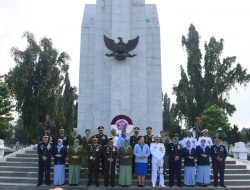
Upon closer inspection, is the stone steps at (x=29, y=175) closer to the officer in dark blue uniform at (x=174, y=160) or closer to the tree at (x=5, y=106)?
the officer in dark blue uniform at (x=174, y=160)

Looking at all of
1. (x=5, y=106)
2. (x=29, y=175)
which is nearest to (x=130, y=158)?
(x=29, y=175)

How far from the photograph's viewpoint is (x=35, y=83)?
92.7 ft

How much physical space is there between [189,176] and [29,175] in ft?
18.5

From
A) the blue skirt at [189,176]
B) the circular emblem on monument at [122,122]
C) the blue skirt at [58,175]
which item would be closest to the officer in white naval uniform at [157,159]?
the blue skirt at [189,176]

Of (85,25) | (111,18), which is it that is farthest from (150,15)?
(85,25)

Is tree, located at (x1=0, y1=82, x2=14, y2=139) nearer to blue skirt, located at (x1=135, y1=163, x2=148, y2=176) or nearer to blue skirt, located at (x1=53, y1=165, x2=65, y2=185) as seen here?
blue skirt, located at (x1=53, y1=165, x2=65, y2=185)

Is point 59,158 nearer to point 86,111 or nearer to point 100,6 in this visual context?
point 86,111

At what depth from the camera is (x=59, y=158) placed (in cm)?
1072

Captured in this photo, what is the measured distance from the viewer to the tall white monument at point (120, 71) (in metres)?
15.7

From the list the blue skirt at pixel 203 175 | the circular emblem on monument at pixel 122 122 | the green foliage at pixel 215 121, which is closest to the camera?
the blue skirt at pixel 203 175

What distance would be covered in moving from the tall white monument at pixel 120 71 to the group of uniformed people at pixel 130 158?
4.36 metres

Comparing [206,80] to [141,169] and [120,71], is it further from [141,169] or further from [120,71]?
[141,169]

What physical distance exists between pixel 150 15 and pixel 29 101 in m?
15.3

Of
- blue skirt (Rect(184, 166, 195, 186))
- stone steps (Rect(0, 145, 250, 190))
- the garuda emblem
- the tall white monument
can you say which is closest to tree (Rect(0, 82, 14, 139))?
the tall white monument
